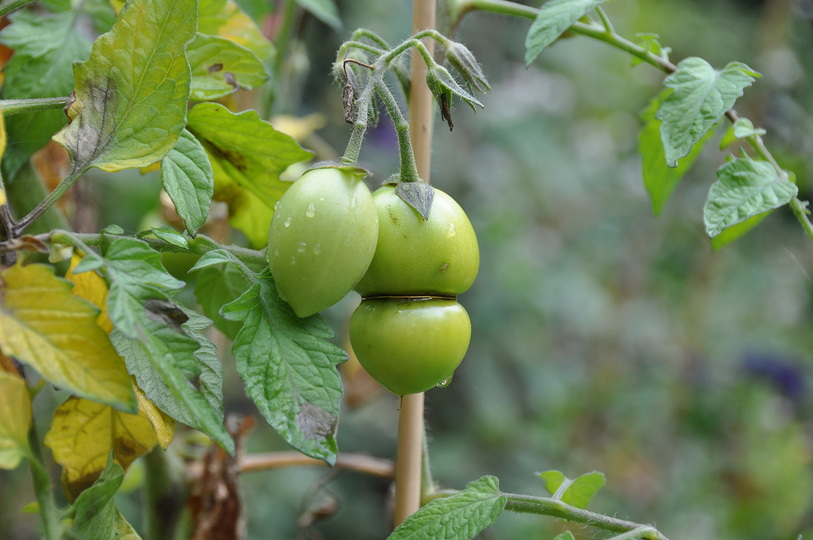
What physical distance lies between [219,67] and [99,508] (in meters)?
0.26

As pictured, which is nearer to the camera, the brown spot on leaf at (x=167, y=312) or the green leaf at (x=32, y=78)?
the brown spot on leaf at (x=167, y=312)

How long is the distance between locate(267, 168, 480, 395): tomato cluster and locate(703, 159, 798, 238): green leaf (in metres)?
0.14

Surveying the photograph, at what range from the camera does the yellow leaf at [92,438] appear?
43cm

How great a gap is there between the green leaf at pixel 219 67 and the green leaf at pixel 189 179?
0.06 m

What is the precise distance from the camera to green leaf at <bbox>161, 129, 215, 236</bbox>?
387 millimetres

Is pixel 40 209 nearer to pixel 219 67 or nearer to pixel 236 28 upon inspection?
pixel 219 67

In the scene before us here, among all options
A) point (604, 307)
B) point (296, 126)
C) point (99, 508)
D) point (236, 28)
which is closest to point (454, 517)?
point (99, 508)

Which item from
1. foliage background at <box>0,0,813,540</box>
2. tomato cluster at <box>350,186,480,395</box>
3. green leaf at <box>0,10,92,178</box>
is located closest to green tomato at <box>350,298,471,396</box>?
tomato cluster at <box>350,186,480,395</box>

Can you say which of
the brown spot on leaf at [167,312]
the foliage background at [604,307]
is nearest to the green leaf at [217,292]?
the brown spot on leaf at [167,312]

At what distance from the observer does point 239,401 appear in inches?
68.3

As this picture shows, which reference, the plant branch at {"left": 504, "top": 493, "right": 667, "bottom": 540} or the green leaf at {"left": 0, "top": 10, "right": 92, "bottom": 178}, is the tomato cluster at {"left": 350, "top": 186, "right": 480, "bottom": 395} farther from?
the green leaf at {"left": 0, "top": 10, "right": 92, "bottom": 178}

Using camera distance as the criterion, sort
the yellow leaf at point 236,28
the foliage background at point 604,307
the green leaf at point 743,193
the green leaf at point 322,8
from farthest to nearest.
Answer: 1. the foliage background at point 604,307
2. the green leaf at point 322,8
3. the yellow leaf at point 236,28
4. the green leaf at point 743,193

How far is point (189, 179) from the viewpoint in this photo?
397 mm

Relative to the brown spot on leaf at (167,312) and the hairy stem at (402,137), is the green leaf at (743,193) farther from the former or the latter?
the brown spot on leaf at (167,312)
